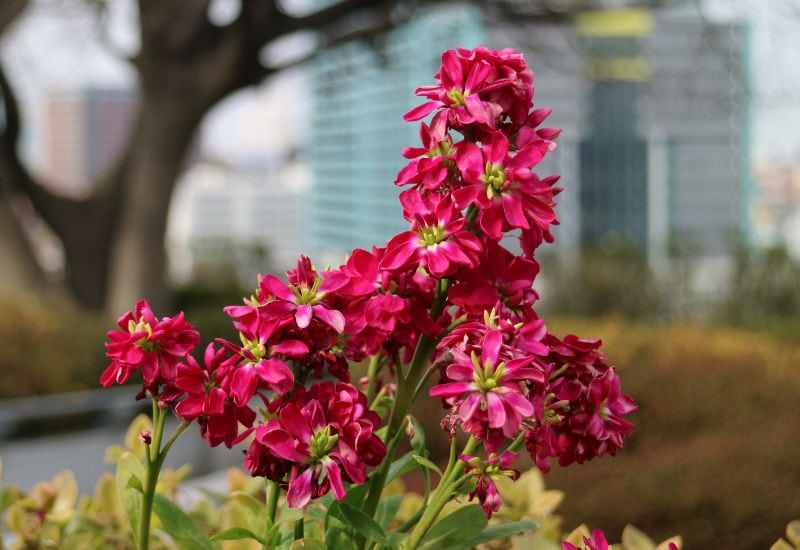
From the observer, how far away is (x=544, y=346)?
0.82m

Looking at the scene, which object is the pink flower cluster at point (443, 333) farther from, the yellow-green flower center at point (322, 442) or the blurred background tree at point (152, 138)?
the blurred background tree at point (152, 138)

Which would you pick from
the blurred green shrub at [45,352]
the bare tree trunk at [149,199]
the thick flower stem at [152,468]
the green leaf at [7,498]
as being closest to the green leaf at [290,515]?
the thick flower stem at [152,468]

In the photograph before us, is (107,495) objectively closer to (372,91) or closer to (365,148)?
(372,91)

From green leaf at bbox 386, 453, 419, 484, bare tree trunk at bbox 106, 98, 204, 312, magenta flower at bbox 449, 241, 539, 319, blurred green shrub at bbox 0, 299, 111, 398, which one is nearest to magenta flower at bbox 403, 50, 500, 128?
magenta flower at bbox 449, 241, 539, 319

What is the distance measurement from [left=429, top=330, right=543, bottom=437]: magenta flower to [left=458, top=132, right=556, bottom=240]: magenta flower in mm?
99

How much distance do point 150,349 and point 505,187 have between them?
35cm

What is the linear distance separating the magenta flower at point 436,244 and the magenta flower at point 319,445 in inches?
4.7

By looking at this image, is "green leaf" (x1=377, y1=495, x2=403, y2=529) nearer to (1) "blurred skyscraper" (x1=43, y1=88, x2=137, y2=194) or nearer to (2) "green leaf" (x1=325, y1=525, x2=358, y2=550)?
(2) "green leaf" (x1=325, y1=525, x2=358, y2=550)

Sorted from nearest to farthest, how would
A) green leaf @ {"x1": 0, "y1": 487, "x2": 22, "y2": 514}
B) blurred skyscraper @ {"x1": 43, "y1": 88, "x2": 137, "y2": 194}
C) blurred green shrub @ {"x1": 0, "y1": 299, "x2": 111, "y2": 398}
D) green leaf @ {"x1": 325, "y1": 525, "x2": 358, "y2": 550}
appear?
green leaf @ {"x1": 325, "y1": 525, "x2": 358, "y2": 550} → green leaf @ {"x1": 0, "y1": 487, "x2": 22, "y2": 514} → blurred green shrub @ {"x1": 0, "y1": 299, "x2": 111, "y2": 398} → blurred skyscraper @ {"x1": 43, "y1": 88, "x2": 137, "y2": 194}

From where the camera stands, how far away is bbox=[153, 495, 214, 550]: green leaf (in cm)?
96

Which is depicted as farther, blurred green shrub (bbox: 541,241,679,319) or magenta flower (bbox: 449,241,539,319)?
blurred green shrub (bbox: 541,241,679,319)

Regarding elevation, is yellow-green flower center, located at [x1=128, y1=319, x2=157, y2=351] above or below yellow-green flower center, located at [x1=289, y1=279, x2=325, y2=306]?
below

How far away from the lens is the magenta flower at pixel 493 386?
30.2 inches

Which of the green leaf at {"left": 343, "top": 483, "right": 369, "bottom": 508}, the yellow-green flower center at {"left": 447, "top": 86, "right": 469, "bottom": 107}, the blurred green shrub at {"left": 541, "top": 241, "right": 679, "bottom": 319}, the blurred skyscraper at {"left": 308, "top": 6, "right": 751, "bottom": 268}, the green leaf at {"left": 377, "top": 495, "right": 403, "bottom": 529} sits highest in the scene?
the yellow-green flower center at {"left": 447, "top": 86, "right": 469, "bottom": 107}
